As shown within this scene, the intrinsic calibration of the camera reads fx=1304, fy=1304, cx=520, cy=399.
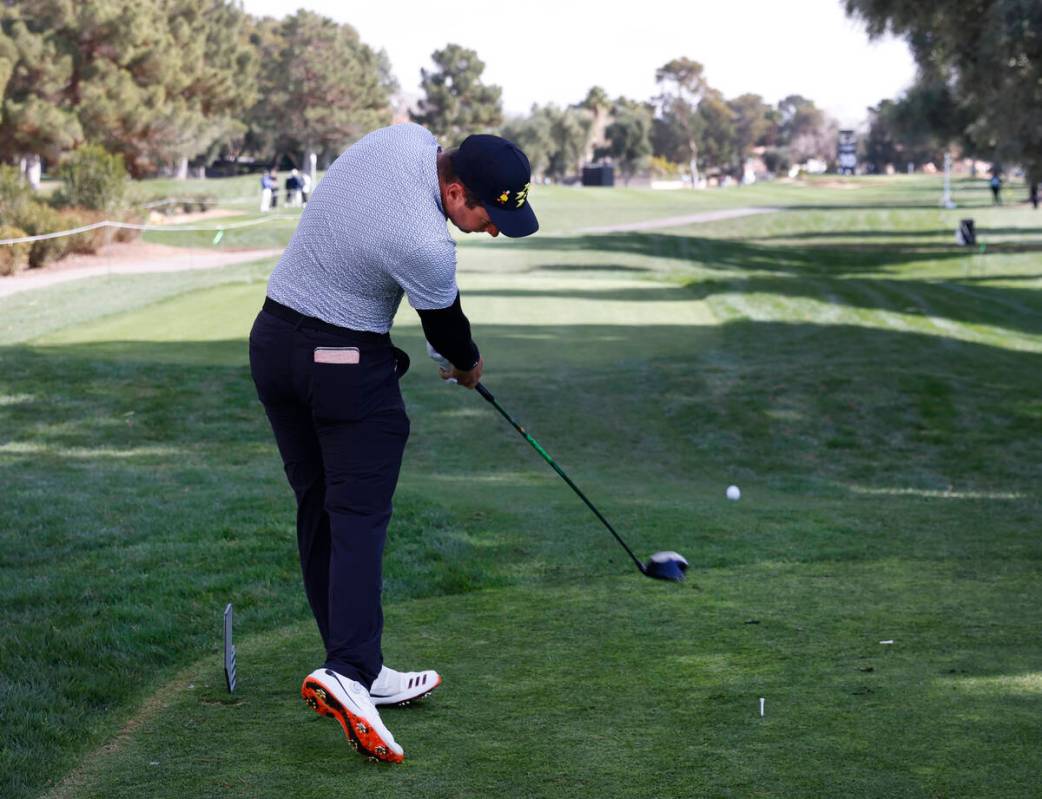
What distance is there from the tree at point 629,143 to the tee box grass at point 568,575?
110113 mm

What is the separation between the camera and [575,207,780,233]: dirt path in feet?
181

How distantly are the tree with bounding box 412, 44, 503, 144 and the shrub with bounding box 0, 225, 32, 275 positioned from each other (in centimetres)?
8107

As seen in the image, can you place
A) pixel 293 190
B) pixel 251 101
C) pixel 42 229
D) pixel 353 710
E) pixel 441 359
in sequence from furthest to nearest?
pixel 251 101, pixel 293 190, pixel 42 229, pixel 441 359, pixel 353 710

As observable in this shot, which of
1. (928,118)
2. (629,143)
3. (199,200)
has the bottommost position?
(199,200)

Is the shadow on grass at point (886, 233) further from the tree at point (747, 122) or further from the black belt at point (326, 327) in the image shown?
the tree at point (747, 122)

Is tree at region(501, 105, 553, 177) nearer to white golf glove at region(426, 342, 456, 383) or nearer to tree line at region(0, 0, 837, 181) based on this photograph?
tree line at region(0, 0, 837, 181)

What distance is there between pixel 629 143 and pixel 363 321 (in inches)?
4912

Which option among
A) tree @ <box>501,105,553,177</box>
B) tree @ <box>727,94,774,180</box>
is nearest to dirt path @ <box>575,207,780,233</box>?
tree @ <box>501,105,553,177</box>

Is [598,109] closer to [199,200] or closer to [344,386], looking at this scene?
[199,200]

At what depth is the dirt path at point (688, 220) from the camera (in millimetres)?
55250

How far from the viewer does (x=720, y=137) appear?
145m

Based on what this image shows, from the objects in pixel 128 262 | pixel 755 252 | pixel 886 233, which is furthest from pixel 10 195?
pixel 886 233

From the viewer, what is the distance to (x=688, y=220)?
6191 cm

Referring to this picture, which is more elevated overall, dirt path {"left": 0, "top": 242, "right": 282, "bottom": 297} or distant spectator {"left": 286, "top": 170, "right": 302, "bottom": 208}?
distant spectator {"left": 286, "top": 170, "right": 302, "bottom": 208}
